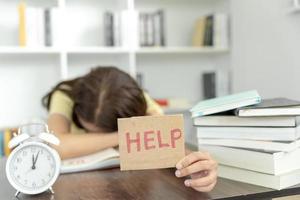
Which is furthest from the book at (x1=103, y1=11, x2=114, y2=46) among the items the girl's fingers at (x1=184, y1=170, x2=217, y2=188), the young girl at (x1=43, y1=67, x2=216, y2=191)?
the girl's fingers at (x1=184, y1=170, x2=217, y2=188)

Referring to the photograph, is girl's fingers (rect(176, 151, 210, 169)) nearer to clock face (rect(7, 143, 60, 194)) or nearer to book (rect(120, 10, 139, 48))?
clock face (rect(7, 143, 60, 194))

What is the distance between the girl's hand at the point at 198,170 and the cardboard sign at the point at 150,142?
20 millimetres

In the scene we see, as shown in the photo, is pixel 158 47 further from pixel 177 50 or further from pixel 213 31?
pixel 213 31

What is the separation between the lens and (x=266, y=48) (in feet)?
7.48

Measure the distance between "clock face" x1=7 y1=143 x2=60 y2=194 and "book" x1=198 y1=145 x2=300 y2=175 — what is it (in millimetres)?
391

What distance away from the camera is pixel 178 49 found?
102 inches

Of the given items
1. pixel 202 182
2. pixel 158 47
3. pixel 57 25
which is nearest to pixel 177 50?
pixel 158 47

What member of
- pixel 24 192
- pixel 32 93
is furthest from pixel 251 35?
pixel 24 192

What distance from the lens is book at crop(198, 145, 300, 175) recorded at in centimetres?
86

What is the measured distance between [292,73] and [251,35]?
45cm

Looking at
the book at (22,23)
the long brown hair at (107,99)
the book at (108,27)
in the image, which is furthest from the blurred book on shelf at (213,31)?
the long brown hair at (107,99)

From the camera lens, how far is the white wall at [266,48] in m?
2.07

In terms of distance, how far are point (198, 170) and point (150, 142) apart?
12cm

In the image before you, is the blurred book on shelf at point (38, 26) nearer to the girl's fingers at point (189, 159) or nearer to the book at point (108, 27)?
the book at point (108, 27)
